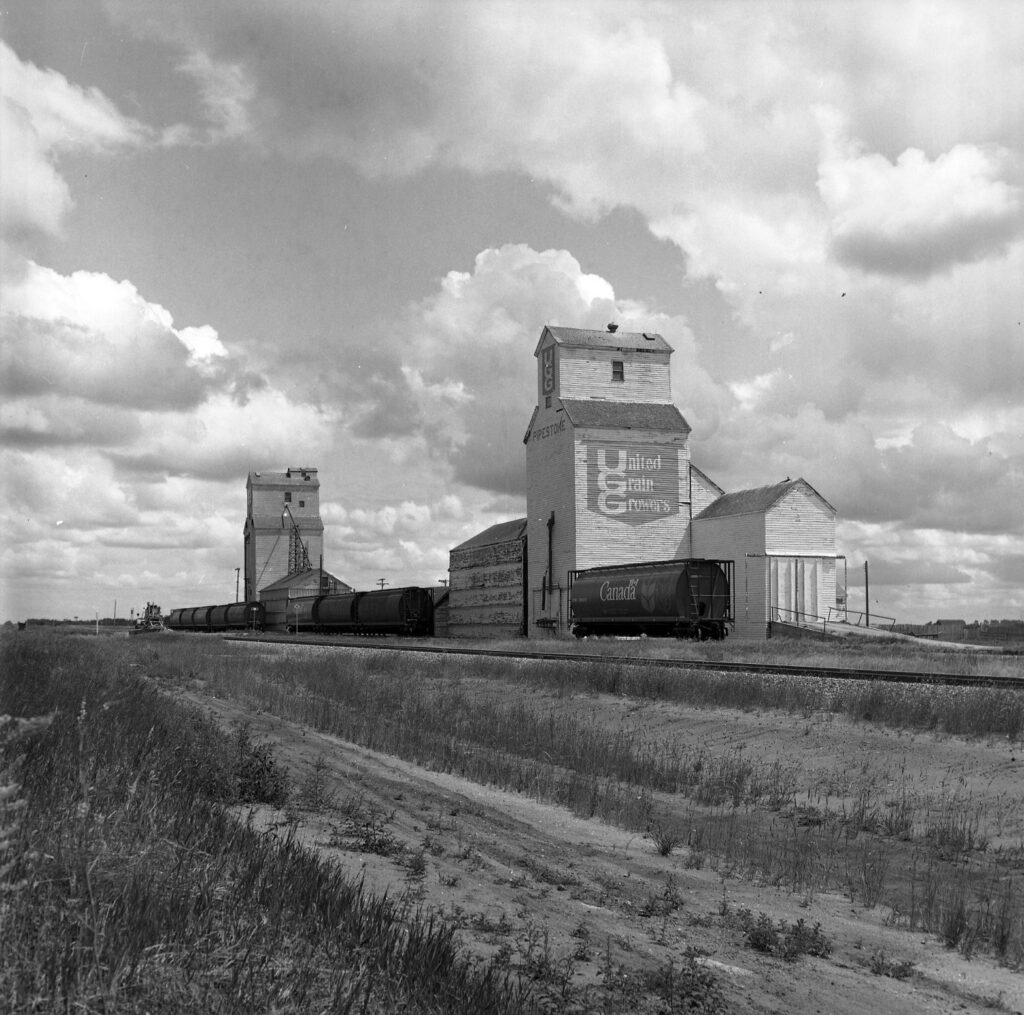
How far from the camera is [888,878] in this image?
33.1 feet

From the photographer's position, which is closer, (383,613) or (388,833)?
(388,833)

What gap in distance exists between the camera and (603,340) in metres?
54.7

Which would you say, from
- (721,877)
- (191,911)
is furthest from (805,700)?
(191,911)

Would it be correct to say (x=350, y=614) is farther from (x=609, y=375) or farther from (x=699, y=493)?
(x=699, y=493)

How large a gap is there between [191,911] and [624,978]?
2.59 metres

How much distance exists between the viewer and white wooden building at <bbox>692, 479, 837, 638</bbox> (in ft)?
148

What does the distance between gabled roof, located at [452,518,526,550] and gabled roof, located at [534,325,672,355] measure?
10.4m

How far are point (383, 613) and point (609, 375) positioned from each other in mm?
19882

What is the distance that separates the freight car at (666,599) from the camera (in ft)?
126

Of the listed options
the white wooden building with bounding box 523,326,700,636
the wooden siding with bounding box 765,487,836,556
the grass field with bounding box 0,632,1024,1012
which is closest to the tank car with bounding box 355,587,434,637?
the white wooden building with bounding box 523,326,700,636

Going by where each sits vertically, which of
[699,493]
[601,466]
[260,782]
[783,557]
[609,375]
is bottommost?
[260,782]

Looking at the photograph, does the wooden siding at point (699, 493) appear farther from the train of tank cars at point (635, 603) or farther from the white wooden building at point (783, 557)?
the train of tank cars at point (635, 603)

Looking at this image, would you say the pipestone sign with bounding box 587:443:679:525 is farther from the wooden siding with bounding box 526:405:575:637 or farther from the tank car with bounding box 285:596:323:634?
the tank car with bounding box 285:596:323:634

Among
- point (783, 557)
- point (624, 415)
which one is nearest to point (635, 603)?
point (783, 557)
